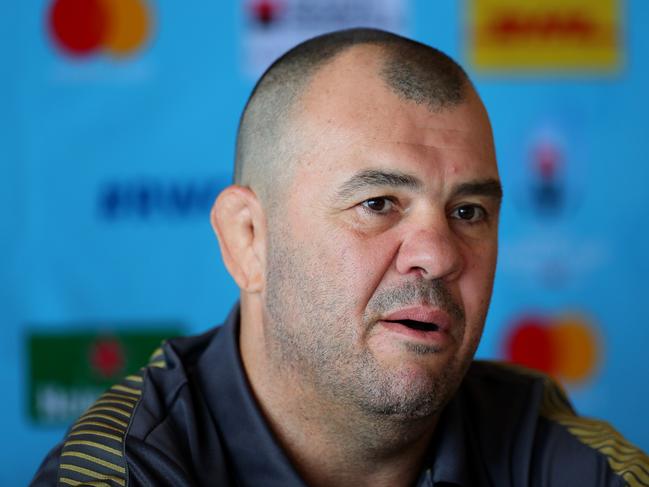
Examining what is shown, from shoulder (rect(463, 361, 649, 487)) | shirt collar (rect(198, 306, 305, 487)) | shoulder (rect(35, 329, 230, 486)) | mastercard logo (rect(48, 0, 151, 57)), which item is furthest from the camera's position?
mastercard logo (rect(48, 0, 151, 57))

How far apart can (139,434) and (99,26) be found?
1.40 meters

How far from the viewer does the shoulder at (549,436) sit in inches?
55.5

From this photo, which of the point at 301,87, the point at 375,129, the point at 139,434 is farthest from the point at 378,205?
the point at 139,434

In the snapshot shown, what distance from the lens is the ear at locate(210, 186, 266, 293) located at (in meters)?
1.41

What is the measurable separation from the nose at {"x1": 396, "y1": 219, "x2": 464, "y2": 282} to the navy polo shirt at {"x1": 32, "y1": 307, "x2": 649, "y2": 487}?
0.32m

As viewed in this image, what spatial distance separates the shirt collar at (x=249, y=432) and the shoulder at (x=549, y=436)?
0.09 m

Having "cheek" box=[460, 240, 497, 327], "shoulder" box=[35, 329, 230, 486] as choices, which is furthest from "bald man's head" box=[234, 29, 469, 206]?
"shoulder" box=[35, 329, 230, 486]

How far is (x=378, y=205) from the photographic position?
129cm

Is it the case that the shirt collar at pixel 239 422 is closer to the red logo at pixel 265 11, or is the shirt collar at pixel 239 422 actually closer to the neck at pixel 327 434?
the neck at pixel 327 434

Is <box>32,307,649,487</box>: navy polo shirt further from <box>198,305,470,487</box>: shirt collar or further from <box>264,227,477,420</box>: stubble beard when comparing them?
<box>264,227,477,420</box>: stubble beard

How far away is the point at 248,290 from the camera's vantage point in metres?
1.43

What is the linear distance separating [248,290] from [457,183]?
38 cm

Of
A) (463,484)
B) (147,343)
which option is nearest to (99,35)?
(147,343)

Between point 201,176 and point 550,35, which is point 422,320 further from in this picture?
point 550,35
